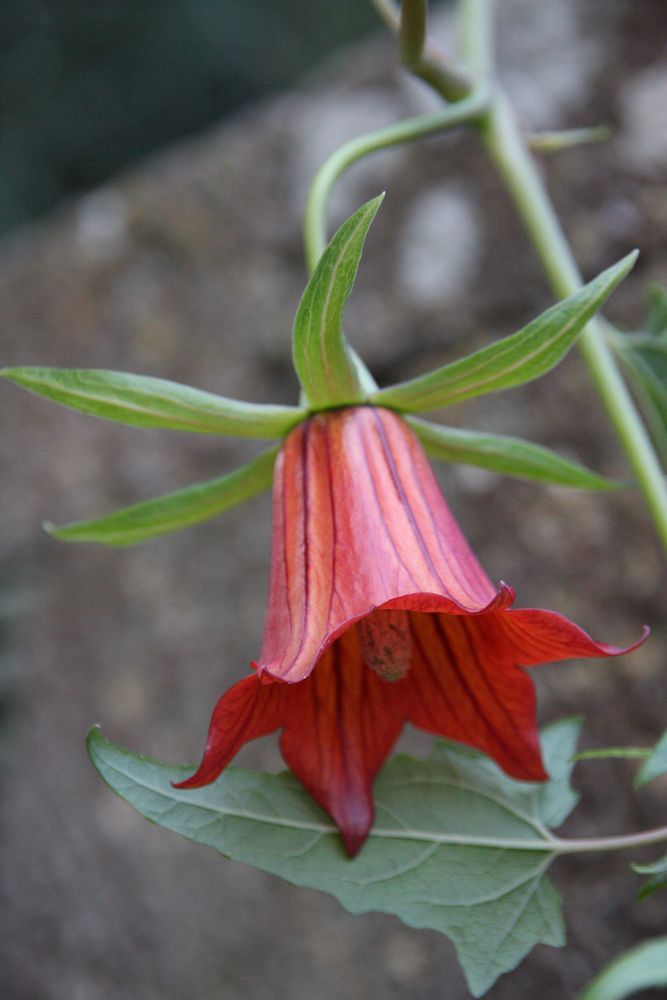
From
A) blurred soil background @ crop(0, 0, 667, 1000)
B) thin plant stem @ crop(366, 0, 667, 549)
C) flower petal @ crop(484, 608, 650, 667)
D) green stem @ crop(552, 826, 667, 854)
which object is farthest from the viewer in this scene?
blurred soil background @ crop(0, 0, 667, 1000)

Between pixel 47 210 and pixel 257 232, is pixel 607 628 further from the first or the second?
pixel 47 210

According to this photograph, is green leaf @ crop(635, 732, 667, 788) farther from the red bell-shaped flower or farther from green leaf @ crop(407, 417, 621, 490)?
green leaf @ crop(407, 417, 621, 490)

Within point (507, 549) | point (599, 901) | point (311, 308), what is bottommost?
point (599, 901)

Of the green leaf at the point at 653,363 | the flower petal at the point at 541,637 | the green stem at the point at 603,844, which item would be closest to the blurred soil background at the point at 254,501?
the green leaf at the point at 653,363

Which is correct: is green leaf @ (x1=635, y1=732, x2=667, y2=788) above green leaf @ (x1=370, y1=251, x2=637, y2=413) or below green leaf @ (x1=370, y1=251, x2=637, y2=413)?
below

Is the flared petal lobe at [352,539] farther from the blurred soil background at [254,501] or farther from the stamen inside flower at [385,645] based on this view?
the blurred soil background at [254,501]

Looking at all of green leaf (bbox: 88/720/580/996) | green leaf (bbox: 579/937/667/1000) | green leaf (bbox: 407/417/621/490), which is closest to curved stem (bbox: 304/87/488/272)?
green leaf (bbox: 407/417/621/490)

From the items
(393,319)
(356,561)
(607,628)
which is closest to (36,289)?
(393,319)
